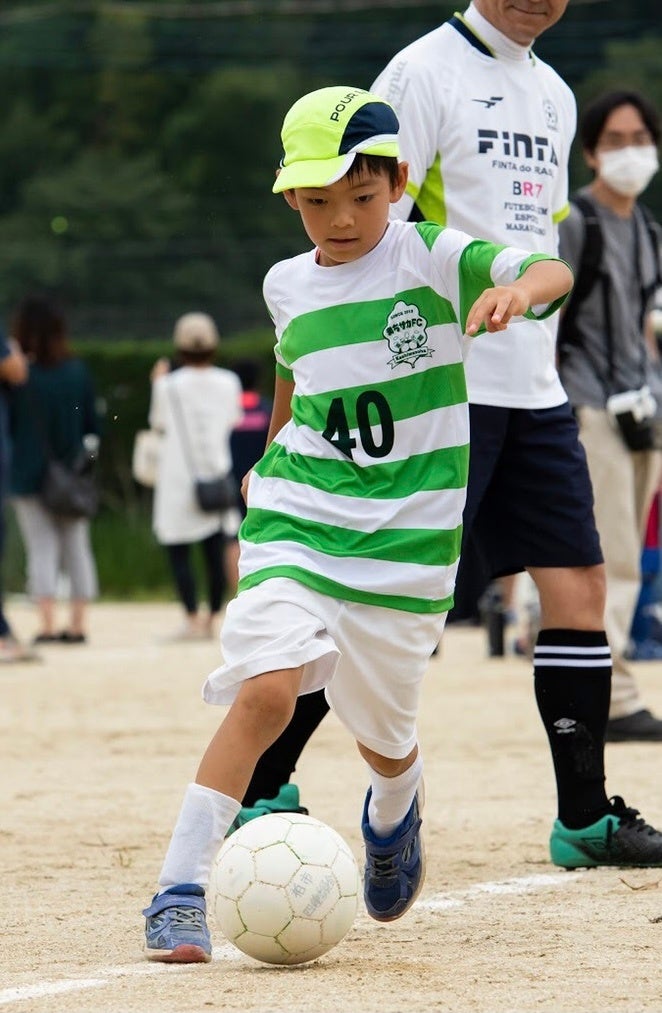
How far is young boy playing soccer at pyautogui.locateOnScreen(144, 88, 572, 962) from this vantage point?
12.4ft

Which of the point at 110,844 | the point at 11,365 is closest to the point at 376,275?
the point at 110,844

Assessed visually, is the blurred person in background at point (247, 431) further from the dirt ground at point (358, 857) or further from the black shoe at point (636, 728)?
the black shoe at point (636, 728)

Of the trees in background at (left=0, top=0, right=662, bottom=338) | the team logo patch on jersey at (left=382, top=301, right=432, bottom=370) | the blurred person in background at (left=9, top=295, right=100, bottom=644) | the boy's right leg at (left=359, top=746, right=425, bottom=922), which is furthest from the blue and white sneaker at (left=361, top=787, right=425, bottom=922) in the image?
the trees in background at (left=0, top=0, right=662, bottom=338)

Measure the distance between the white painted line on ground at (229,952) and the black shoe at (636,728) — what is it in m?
2.24

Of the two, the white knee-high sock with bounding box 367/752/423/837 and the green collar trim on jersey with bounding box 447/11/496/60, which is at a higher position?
the green collar trim on jersey with bounding box 447/11/496/60

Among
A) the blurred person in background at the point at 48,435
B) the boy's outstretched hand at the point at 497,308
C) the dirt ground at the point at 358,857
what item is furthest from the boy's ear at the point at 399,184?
the blurred person in background at the point at 48,435

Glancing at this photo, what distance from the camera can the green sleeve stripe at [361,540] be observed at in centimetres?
390

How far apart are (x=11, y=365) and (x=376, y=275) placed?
6842 millimetres

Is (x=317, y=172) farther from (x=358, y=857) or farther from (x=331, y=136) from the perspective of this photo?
(x=358, y=857)

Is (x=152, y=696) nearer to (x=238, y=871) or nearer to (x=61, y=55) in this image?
(x=238, y=871)

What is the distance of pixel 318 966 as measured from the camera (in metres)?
3.81

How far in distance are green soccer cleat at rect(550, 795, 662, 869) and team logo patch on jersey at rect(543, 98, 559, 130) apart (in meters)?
1.70

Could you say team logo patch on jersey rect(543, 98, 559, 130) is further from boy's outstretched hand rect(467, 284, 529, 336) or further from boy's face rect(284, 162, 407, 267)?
boy's outstretched hand rect(467, 284, 529, 336)

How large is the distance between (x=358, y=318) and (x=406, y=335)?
0.10 metres
